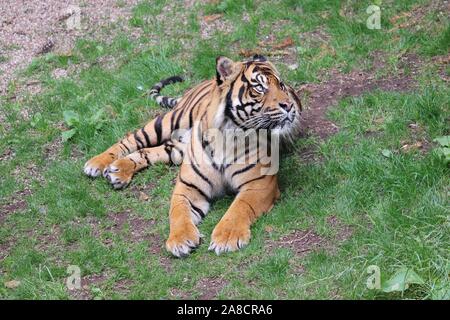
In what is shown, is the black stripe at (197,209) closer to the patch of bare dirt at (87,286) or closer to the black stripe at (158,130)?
the patch of bare dirt at (87,286)

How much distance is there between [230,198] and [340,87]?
1823mm

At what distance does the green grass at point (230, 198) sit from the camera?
477 cm

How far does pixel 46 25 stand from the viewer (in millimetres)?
8797

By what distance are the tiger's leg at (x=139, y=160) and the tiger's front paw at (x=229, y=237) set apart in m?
1.32

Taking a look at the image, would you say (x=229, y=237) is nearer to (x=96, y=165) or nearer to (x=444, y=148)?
(x=444, y=148)

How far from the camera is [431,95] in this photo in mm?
6285

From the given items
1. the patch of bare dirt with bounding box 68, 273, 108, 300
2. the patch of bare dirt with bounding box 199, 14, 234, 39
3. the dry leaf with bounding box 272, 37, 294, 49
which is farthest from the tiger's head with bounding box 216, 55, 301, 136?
the patch of bare dirt with bounding box 199, 14, 234, 39

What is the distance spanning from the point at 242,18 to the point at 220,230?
3.77 m

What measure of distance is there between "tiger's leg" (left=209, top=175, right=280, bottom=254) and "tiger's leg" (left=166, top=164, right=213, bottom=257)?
17cm

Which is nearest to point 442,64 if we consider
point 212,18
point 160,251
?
point 212,18

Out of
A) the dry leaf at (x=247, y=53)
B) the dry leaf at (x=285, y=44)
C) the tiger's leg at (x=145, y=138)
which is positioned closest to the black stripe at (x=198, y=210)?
the tiger's leg at (x=145, y=138)

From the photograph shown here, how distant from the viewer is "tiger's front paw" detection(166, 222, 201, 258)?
5168 millimetres

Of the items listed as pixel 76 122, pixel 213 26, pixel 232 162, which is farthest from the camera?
pixel 213 26
